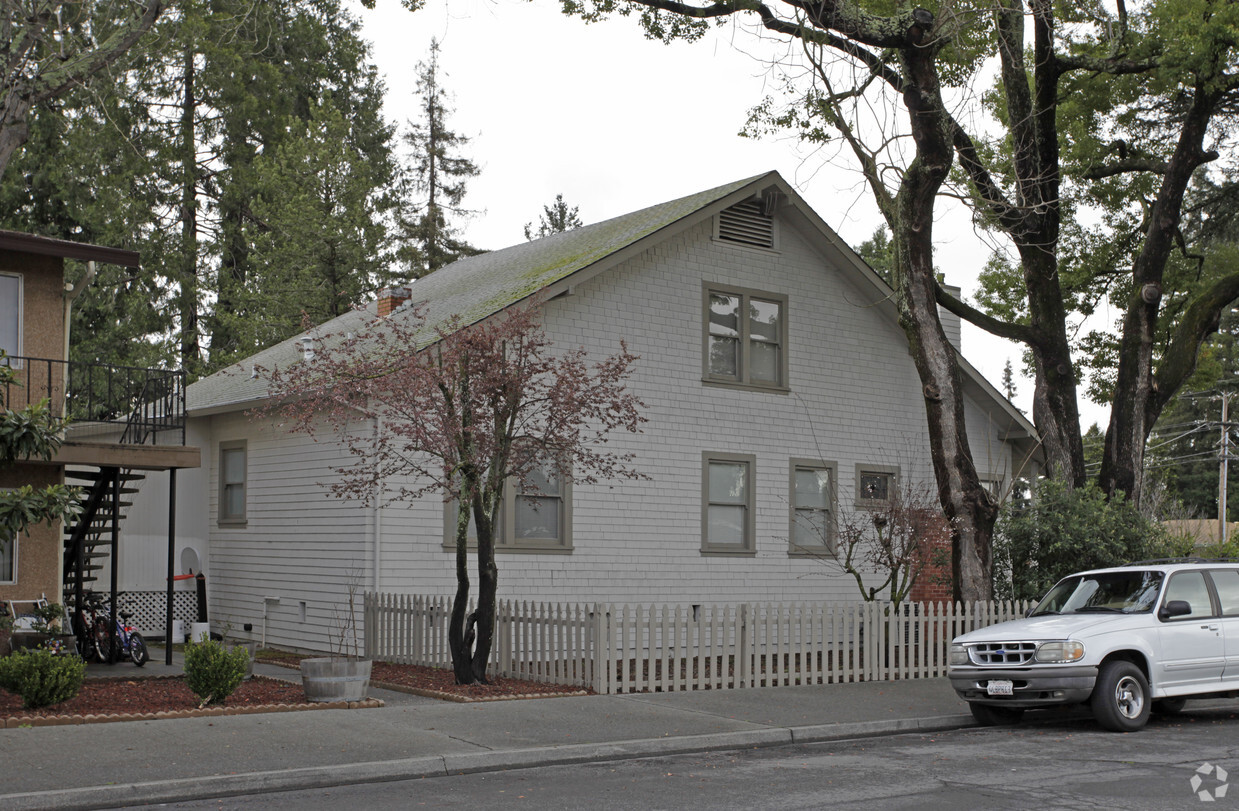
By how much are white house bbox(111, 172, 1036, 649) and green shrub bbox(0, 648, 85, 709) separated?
5921 millimetres

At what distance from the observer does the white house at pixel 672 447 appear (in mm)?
18375

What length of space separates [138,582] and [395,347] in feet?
29.1

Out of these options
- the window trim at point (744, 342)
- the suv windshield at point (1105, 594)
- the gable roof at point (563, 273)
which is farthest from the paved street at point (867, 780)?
the window trim at point (744, 342)

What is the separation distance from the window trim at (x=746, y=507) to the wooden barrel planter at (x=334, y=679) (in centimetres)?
832

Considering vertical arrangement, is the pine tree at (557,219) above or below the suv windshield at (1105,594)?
above


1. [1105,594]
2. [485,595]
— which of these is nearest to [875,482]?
[1105,594]

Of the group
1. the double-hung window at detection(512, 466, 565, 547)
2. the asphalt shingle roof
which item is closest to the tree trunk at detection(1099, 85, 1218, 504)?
the asphalt shingle roof

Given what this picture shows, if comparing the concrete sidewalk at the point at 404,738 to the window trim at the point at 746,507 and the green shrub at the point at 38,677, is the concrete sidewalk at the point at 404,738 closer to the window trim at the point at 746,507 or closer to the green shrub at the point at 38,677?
the green shrub at the point at 38,677

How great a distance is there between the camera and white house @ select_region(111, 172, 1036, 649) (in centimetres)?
1838

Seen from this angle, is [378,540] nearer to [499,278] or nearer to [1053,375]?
[499,278]

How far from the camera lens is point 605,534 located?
18984 mm

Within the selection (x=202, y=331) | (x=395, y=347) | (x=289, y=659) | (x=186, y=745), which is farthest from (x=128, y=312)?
(x=186, y=745)

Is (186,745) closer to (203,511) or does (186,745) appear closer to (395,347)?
(395,347)

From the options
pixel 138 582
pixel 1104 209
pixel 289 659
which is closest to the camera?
pixel 289 659
